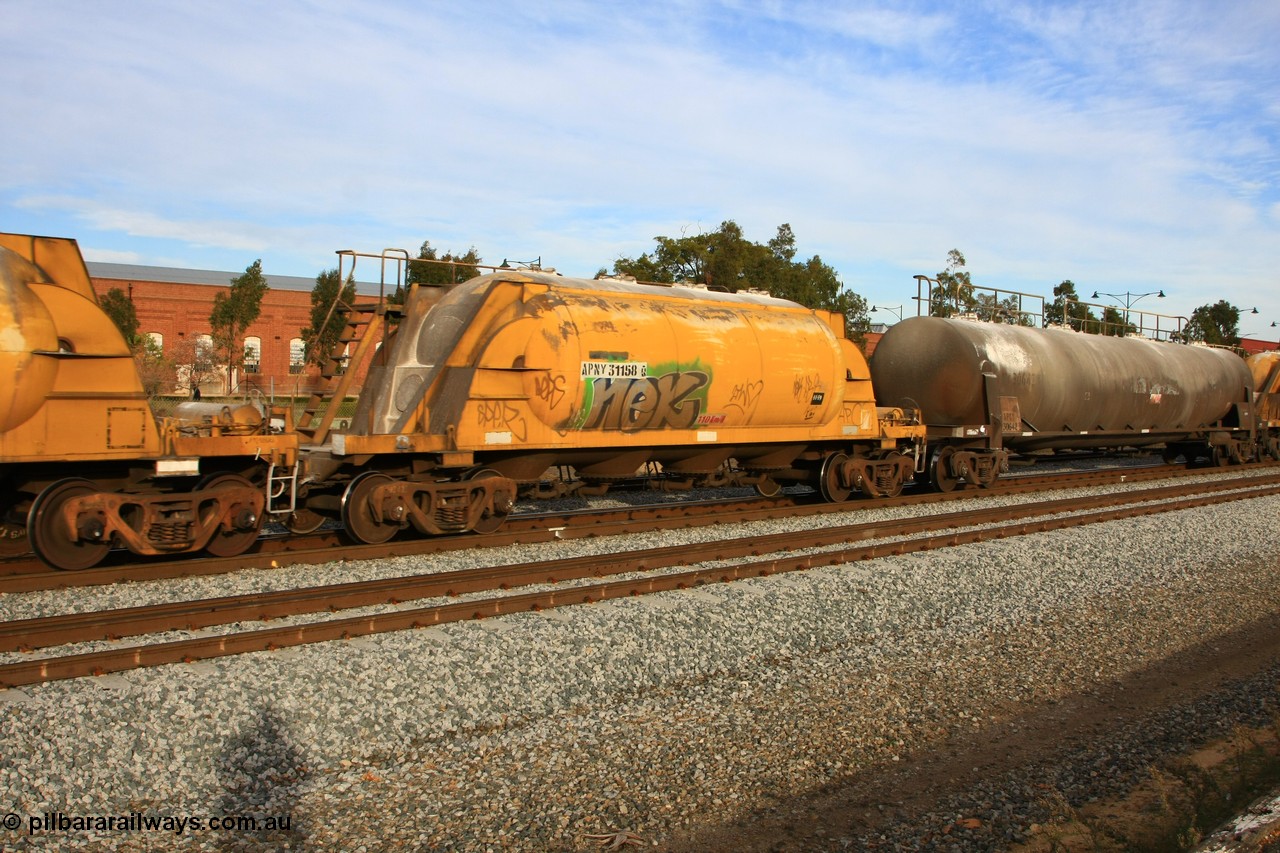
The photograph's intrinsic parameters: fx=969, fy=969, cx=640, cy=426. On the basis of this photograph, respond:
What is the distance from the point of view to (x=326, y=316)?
1208 cm

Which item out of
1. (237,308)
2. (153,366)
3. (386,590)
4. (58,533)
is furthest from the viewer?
(237,308)

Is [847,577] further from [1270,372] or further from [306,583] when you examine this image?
[1270,372]

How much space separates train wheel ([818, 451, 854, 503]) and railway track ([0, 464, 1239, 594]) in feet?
0.95

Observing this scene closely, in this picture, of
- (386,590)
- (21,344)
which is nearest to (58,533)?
(21,344)

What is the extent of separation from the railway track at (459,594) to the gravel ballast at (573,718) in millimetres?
289

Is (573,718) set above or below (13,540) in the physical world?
below

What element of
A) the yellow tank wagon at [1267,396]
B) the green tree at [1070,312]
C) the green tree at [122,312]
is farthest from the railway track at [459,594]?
the green tree at [122,312]

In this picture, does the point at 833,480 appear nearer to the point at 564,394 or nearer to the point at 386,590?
the point at 564,394

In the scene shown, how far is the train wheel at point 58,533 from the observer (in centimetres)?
924

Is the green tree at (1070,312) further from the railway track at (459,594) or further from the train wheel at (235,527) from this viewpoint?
the train wheel at (235,527)

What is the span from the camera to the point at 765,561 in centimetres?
1083

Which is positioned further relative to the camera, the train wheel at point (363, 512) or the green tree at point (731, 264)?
the green tree at point (731, 264)

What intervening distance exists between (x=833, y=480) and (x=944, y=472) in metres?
3.42

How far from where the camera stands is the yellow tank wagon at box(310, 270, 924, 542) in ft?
38.2
